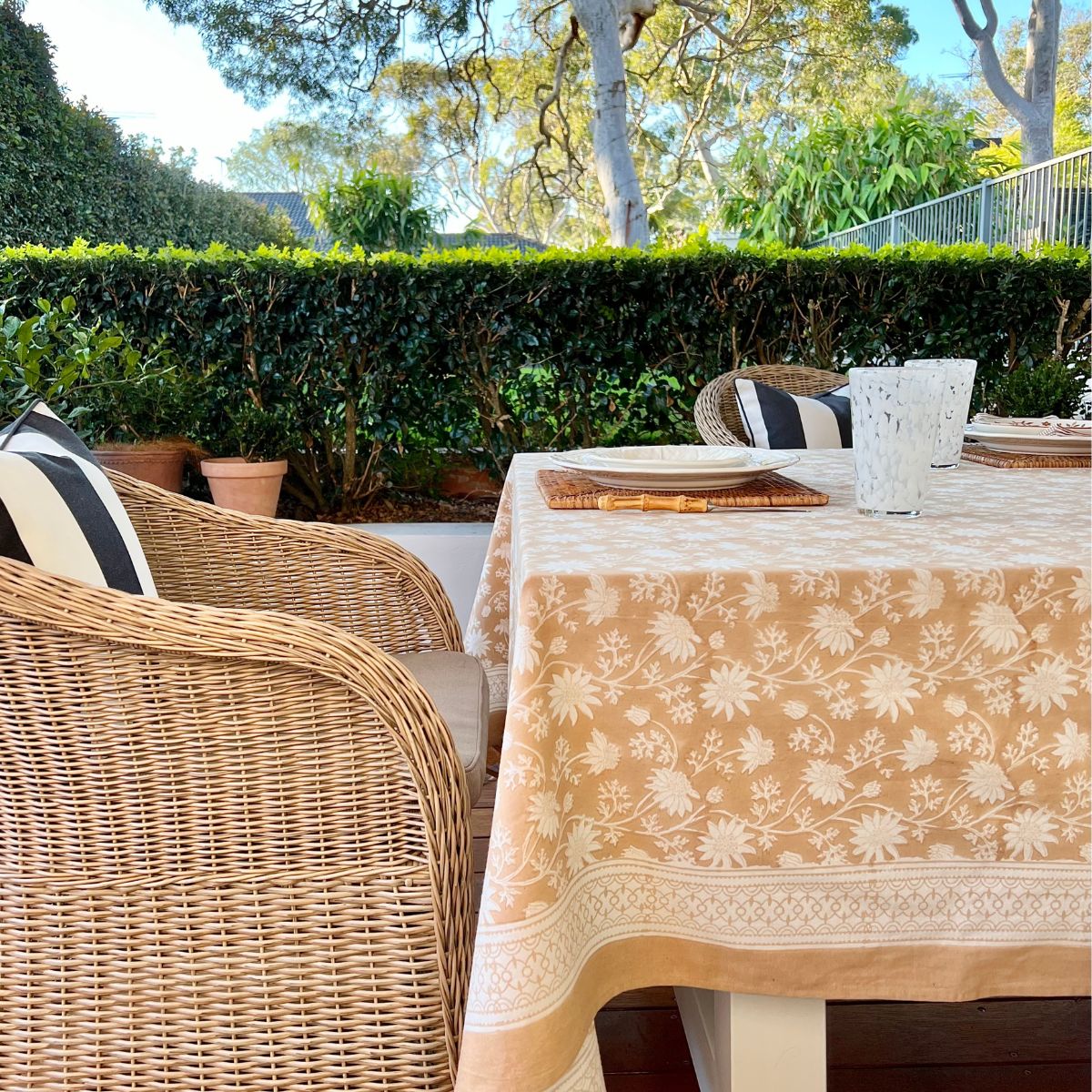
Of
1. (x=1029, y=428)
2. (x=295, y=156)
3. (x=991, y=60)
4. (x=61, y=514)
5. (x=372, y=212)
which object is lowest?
(x=61, y=514)

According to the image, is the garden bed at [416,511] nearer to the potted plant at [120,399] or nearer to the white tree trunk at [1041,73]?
the potted plant at [120,399]

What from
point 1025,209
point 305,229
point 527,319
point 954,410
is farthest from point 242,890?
point 305,229

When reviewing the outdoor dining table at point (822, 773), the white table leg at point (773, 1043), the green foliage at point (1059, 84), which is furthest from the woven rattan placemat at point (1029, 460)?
the green foliage at point (1059, 84)

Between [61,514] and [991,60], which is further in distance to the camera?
[991,60]

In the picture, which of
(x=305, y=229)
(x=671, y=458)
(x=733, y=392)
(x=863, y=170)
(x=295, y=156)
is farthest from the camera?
(x=305, y=229)

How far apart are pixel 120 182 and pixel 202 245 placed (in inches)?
45.0

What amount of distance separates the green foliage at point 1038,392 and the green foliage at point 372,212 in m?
7.20

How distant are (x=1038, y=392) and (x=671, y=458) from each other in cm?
265

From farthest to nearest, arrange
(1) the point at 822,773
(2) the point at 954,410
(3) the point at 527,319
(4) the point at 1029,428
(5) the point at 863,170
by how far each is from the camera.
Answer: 1. (5) the point at 863,170
2. (3) the point at 527,319
3. (4) the point at 1029,428
4. (2) the point at 954,410
5. (1) the point at 822,773

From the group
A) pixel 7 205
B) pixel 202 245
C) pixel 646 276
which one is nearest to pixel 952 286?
pixel 646 276

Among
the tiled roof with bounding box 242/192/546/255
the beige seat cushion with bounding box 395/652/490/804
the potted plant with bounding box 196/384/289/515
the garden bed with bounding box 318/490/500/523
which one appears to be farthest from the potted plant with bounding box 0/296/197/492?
the tiled roof with bounding box 242/192/546/255

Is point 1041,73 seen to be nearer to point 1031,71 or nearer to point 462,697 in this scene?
point 1031,71

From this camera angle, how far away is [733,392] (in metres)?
2.48

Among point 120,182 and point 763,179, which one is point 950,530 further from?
point 763,179
